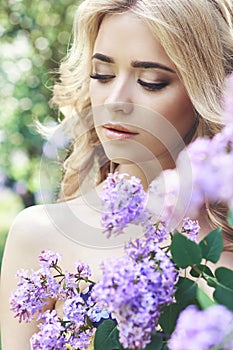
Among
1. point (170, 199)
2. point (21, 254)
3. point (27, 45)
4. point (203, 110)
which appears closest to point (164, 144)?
point (203, 110)

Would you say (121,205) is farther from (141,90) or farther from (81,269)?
(141,90)

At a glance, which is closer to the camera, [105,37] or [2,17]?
[105,37]

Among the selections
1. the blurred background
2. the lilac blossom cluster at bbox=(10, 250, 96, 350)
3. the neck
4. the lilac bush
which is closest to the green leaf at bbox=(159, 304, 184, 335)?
the lilac bush

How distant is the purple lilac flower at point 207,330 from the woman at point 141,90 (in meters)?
0.86

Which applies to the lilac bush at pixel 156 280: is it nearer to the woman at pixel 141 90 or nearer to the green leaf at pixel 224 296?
the green leaf at pixel 224 296

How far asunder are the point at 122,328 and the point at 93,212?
1098 mm

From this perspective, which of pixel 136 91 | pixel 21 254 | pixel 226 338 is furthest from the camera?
pixel 21 254

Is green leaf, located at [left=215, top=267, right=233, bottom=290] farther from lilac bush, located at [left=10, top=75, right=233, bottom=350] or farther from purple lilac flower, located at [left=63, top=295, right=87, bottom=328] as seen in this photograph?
purple lilac flower, located at [left=63, top=295, right=87, bottom=328]

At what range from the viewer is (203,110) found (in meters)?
1.47

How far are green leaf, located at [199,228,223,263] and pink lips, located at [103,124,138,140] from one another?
686mm

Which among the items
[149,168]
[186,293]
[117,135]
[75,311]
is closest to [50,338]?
[75,311]

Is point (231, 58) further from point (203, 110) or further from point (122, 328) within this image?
point (122, 328)

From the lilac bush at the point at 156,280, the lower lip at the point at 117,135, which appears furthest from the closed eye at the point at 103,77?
the lilac bush at the point at 156,280

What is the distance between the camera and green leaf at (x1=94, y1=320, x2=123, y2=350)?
0.83 m
